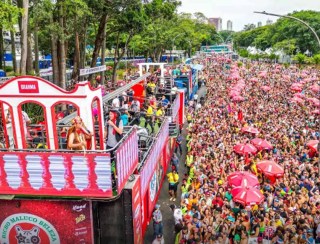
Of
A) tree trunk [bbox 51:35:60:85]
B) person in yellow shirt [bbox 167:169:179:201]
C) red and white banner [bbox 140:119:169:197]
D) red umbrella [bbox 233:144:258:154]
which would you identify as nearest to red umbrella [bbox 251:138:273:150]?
red umbrella [bbox 233:144:258:154]

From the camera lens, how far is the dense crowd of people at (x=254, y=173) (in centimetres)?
1180

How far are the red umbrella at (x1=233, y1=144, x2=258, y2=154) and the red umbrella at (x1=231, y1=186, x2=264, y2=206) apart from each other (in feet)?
18.7

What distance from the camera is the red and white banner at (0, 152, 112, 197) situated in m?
8.50

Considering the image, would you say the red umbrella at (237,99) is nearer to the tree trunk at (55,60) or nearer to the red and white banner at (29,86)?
the tree trunk at (55,60)

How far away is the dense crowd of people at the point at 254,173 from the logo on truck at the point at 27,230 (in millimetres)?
4144

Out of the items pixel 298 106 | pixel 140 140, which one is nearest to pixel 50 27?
pixel 140 140

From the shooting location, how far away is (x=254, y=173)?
Answer: 699 inches

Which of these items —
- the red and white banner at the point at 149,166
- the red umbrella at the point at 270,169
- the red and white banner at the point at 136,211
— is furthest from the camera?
the red umbrella at the point at 270,169

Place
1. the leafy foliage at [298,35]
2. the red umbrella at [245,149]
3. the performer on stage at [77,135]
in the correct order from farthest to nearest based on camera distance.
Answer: the leafy foliage at [298,35] → the red umbrella at [245,149] → the performer on stage at [77,135]

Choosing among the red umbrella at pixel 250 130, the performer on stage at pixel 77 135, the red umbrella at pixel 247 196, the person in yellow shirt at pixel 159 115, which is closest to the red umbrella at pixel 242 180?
the red umbrella at pixel 247 196

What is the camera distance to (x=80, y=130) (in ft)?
29.1

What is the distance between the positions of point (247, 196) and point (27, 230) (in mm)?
7422

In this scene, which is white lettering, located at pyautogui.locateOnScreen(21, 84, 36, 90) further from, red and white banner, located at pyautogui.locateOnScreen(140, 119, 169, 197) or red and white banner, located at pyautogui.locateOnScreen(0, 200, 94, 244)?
red and white banner, located at pyautogui.locateOnScreen(140, 119, 169, 197)

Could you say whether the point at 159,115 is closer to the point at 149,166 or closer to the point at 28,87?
the point at 149,166
